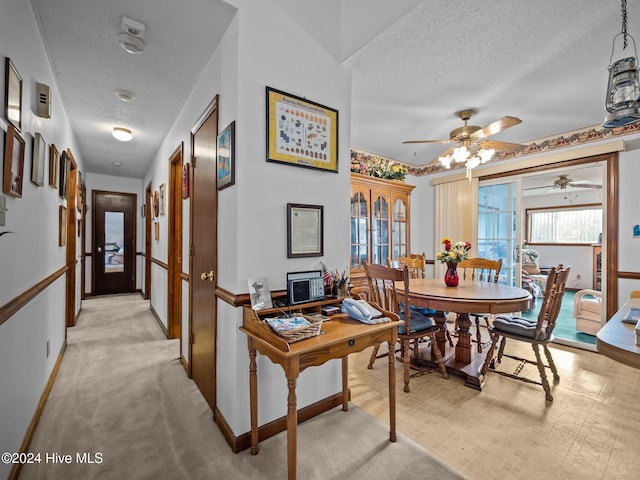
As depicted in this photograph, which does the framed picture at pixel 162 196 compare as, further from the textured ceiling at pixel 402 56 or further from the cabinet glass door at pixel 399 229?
the cabinet glass door at pixel 399 229

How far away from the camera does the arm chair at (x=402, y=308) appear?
2363mm

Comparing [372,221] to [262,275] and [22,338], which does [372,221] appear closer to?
[262,275]

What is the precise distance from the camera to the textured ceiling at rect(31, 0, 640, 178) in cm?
178

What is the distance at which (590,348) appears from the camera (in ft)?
10.5

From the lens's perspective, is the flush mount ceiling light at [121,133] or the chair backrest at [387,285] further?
the flush mount ceiling light at [121,133]

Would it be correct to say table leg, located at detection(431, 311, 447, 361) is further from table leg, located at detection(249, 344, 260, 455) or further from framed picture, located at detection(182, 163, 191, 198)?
framed picture, located at detection(182, 163, 191, 198)

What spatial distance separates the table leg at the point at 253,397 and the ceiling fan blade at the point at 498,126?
251 centimetres

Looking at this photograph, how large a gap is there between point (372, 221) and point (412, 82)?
5.90 ft

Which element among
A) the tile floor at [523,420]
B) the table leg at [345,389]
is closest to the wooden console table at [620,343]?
the tile floor at [523,420]

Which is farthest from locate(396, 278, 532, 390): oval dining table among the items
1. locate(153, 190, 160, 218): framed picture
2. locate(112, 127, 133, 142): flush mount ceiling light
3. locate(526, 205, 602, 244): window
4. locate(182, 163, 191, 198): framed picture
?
locate(526, 205, 602, 244): window

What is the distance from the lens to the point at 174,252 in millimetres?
3457

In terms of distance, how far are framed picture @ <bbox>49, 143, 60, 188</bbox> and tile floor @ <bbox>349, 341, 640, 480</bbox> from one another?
9.58ft

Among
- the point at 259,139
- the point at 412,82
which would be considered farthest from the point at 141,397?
the point at 412,82

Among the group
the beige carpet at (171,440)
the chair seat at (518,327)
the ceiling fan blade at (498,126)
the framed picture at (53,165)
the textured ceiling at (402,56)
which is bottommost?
the beige carpet at (171,440)
